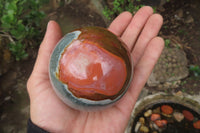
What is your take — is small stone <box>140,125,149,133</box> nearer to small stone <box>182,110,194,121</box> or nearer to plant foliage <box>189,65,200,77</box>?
small stone <box>182,110,194,121</box>

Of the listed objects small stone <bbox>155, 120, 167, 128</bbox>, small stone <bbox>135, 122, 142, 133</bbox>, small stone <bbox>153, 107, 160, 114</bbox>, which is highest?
small stone <bbox>153, 107, 160, 114</bbox>

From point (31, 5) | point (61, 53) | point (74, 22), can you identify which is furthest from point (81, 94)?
point (74, 22)

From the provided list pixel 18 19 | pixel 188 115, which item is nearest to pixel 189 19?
pixel 188 115

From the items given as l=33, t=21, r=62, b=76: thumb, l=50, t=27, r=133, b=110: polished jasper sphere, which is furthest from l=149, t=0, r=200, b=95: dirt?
l=33, t=21, r=62, b=76: thumb

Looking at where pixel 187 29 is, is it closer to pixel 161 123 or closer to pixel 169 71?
pixel 169 71

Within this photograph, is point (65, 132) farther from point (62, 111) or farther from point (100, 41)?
point (100, 41)

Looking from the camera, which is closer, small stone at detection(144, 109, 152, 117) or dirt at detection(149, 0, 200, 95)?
small stone at detection(144, 109, 152, 117)
